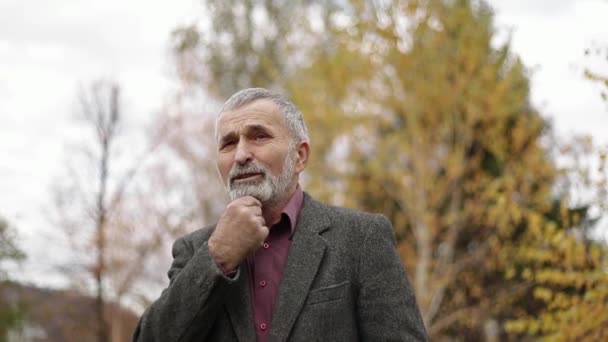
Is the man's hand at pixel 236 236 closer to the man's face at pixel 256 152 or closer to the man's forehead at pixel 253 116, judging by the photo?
the man's face at pixel 256 152

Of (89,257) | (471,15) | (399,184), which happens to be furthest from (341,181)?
(89,257)

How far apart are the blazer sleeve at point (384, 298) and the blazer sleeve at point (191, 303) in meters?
0.37

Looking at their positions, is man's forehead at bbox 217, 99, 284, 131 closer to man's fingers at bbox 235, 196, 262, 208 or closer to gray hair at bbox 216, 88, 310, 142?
gray hair at bbox 216, 88, 310, 142

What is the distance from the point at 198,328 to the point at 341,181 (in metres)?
11.1

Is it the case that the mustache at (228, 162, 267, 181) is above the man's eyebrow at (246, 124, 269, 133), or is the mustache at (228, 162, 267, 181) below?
below

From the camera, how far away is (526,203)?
12.2 metres

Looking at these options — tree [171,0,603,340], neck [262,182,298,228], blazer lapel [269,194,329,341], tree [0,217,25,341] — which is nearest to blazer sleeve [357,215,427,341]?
blazer lapel [269,194,329,341]

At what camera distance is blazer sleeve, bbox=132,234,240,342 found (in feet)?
5.97

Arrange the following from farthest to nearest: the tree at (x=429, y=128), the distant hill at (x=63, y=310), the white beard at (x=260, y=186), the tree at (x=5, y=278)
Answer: the distant hill at (x=63, y=310) → the tree at (x=5, y=278) → the tree at (x=429, y=128) → the white beard at (x=260, y=186)

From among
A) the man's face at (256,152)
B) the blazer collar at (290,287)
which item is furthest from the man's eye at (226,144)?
the blazer collar at (290,287)

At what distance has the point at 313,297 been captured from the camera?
192 centimetres

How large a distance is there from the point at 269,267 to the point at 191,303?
10.9 inches

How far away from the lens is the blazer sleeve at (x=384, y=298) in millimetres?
1896

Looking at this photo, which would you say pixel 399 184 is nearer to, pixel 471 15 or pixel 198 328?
pixel 471 15
